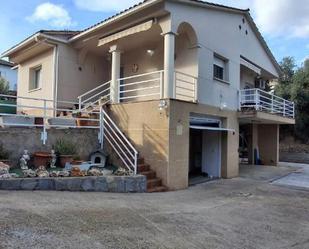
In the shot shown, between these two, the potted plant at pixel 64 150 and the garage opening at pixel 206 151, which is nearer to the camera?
the potted plant at pixel 64 150

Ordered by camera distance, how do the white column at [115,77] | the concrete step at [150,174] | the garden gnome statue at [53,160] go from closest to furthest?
the garden gnome statue at [53,160] → the concrete step at [150,174] → the white column at [115,77]

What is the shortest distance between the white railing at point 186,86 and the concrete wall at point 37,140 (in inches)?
162

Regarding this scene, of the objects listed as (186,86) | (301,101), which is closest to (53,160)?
(186,86)

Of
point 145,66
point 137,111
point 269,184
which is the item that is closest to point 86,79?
point 145,66

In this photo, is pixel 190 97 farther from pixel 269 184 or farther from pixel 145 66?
pixel 269 184

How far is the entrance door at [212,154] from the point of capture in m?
17.8

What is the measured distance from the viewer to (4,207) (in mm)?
7719

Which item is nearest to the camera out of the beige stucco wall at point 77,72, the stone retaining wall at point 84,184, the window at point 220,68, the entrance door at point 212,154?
the stone retaining wall at point 84,184

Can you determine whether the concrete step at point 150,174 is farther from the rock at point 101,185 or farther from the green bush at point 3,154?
the green bush at point 3,154

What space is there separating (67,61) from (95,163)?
23.0 feet

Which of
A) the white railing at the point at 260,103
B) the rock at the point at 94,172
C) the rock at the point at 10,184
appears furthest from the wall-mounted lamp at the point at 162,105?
the white railing at the point at 260,103

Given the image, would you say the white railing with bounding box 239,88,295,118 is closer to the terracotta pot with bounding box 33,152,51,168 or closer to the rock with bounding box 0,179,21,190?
the terracotta pot with bounding box 33,152,51,168

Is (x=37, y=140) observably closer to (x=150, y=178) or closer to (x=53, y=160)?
(x=53, y=160)

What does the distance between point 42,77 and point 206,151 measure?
996cm
